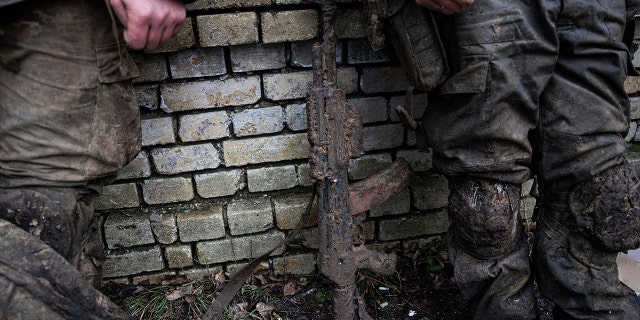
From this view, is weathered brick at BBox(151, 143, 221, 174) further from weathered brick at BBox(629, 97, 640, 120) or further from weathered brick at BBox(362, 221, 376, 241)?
weathered brick at BBox(629, 97, 640, 120)

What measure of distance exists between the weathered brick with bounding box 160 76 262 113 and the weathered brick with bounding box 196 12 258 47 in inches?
7.2

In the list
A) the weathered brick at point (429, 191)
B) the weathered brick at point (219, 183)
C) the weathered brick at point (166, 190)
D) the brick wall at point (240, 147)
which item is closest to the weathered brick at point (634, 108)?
the brick wall at point (240, 147)

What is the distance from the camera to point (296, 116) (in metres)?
2.57

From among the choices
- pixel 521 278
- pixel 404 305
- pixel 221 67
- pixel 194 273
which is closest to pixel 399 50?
pixel 221 67

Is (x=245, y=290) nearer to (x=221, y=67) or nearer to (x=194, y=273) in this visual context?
(x=194, y=273)

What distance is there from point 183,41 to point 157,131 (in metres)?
0.43

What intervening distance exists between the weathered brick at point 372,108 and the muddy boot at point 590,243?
0.82m

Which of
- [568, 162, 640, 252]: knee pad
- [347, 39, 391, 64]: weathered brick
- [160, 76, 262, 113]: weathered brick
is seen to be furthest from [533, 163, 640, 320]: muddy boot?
[160, 76, 262, 113]: weathered brick

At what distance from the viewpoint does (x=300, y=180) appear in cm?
266

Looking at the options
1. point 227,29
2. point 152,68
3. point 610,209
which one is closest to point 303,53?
point 227,29

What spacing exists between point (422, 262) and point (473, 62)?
1.26m

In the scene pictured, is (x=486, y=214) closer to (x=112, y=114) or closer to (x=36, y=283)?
(x=112, y=114)

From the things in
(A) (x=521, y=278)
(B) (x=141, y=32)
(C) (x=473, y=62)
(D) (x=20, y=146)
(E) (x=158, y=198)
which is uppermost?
(B) (x=141, y=32)

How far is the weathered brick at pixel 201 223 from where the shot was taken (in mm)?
2584
